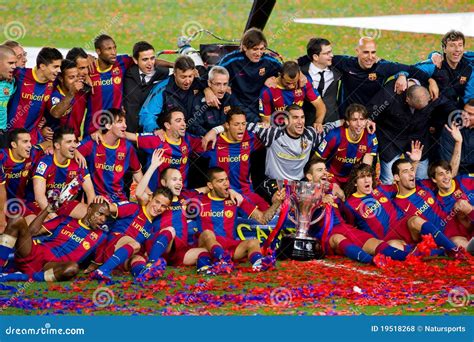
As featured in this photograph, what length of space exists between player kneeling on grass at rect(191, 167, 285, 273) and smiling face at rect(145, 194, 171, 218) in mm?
451

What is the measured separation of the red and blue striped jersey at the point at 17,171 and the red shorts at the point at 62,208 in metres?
0.19

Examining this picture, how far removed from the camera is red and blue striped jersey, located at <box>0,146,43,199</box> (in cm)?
1064

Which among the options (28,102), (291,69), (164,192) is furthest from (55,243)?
(291,69)

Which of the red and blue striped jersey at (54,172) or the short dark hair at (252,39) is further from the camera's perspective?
the short dark hair at (252,39)

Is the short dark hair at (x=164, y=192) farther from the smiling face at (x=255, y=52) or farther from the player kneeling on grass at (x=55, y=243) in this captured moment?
the smiling face at (x=255, y=52)

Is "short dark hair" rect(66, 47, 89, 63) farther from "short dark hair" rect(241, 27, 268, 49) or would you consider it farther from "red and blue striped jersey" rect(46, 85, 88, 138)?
"short dark hair" rect(241, 27, 268, 49)

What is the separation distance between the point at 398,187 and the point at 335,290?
6.68 feet

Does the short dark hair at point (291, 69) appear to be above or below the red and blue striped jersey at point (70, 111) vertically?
above

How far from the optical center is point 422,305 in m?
9.33

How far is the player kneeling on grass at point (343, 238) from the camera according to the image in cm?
1067

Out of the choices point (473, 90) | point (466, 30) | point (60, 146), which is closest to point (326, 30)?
point (466, 30)

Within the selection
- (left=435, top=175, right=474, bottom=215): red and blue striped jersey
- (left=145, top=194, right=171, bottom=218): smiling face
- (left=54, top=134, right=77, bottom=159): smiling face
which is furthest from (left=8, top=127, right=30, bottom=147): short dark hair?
(left=435, top=175, right=474, bottom=215): red and blue striped jersey

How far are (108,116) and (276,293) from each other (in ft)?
8.62

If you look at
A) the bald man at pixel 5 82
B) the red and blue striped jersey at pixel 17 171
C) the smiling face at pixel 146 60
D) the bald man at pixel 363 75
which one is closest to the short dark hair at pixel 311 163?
the bald man at pixel 363 75
